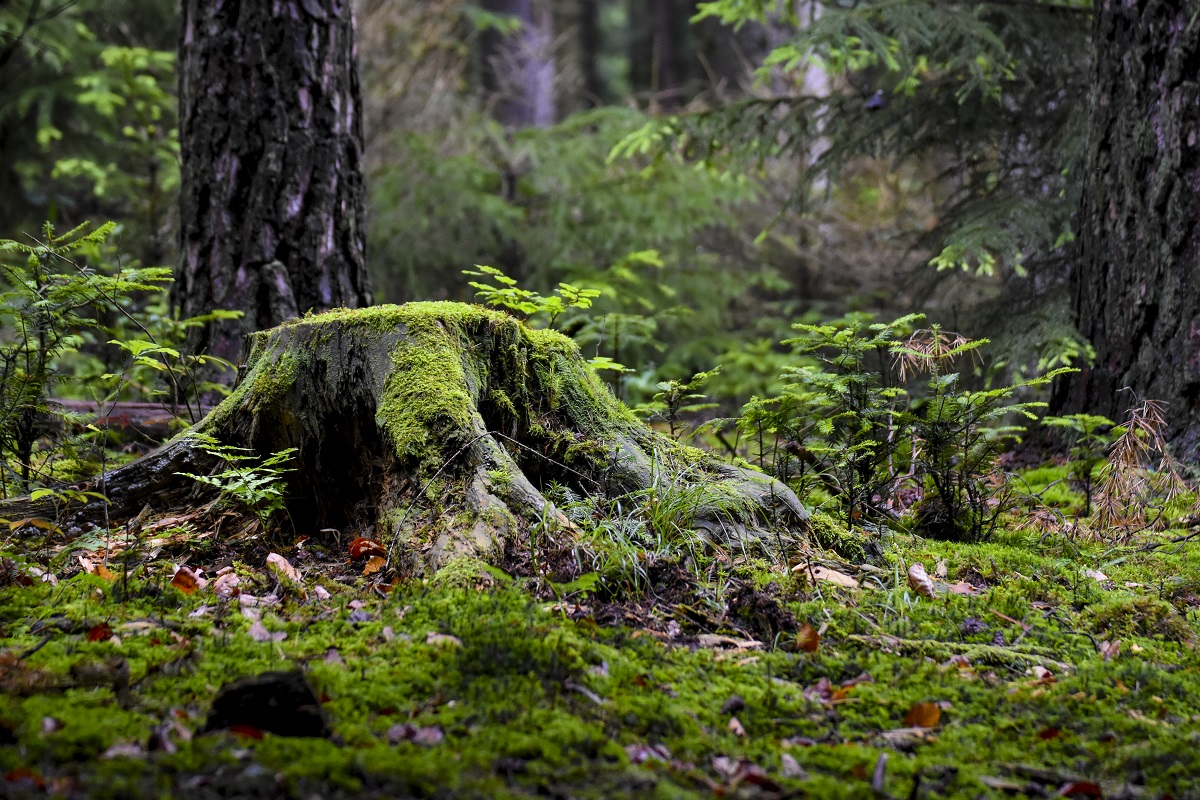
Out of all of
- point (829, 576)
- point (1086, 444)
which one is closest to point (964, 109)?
point (1086, 444)

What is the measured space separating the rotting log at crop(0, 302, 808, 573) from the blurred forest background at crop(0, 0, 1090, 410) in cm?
137

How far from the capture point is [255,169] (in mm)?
5090

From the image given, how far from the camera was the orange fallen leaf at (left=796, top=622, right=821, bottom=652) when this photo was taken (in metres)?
2.62

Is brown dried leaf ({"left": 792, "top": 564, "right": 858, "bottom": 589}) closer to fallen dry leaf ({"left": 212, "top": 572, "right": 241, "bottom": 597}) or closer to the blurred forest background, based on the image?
fallen dry leaf ({"left": 212, "top": 572, "right": 241, "bottom": 597})

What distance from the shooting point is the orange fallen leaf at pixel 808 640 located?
2.62 metres

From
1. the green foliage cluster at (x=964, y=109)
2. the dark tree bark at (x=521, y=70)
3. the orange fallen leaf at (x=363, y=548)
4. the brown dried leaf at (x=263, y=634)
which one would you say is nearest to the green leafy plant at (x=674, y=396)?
the orange fallen leaf at (x=363, y=548)

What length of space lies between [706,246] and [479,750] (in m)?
9.89

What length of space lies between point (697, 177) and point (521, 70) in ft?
28.9

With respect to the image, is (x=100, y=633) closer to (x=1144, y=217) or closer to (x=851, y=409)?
(x=851, y=409)

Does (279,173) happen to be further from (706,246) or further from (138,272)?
(706,246)

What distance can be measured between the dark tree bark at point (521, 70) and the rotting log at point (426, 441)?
1306 centimetres

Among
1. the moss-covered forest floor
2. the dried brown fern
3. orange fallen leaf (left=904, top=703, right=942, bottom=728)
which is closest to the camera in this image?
the moss-covered forest floor

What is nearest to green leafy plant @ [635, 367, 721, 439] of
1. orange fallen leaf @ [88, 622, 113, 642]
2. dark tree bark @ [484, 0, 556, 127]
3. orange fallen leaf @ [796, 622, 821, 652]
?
orange fallen leaf @ [796, 622, 821, 652]

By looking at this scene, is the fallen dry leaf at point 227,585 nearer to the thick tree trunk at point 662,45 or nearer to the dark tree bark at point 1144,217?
the dark tree bark at point 1144,217
